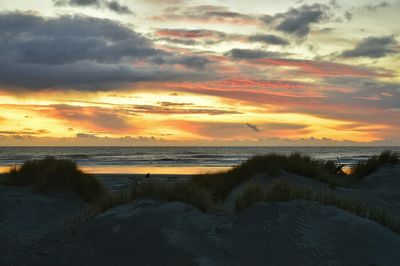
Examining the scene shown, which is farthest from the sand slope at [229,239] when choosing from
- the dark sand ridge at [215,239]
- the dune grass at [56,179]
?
the dune grass at [56,179]

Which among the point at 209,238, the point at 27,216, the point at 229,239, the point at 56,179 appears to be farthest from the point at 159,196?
the point at 56,179

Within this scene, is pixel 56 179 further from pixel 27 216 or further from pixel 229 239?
pixel 229 239

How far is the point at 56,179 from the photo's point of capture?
1388 cm

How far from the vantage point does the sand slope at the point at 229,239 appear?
7.11 meters

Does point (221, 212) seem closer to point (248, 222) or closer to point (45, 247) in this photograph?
point (248, 222)

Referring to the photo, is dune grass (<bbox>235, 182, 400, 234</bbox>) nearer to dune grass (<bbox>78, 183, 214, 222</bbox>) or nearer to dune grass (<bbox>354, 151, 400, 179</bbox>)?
dune grass (<bbox>78, 183, 214, 222</bbox>)

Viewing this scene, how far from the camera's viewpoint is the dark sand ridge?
7.13 metres

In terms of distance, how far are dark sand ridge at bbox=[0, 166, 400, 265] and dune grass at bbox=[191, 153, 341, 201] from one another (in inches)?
231

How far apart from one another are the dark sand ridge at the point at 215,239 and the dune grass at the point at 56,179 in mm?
4493

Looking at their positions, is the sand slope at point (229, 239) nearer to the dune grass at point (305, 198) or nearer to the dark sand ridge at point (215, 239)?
the dark sand ridge at point (215, 239)

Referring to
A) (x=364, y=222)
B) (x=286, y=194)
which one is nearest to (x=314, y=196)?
(x=286, y=194)

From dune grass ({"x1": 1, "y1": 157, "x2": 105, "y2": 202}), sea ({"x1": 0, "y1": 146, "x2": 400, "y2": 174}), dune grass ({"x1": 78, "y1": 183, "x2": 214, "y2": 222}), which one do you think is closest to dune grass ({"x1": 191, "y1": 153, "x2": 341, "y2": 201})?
dune grass ({"x1": 1, "y1": 157, "x2": 105, "y2": 202})

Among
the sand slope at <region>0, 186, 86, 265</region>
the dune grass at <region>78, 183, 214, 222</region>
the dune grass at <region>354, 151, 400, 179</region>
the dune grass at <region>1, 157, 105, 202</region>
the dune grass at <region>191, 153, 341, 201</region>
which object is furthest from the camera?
the dune grass at <region>354, 151, 400, 179</region>

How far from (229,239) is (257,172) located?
27.7ft
